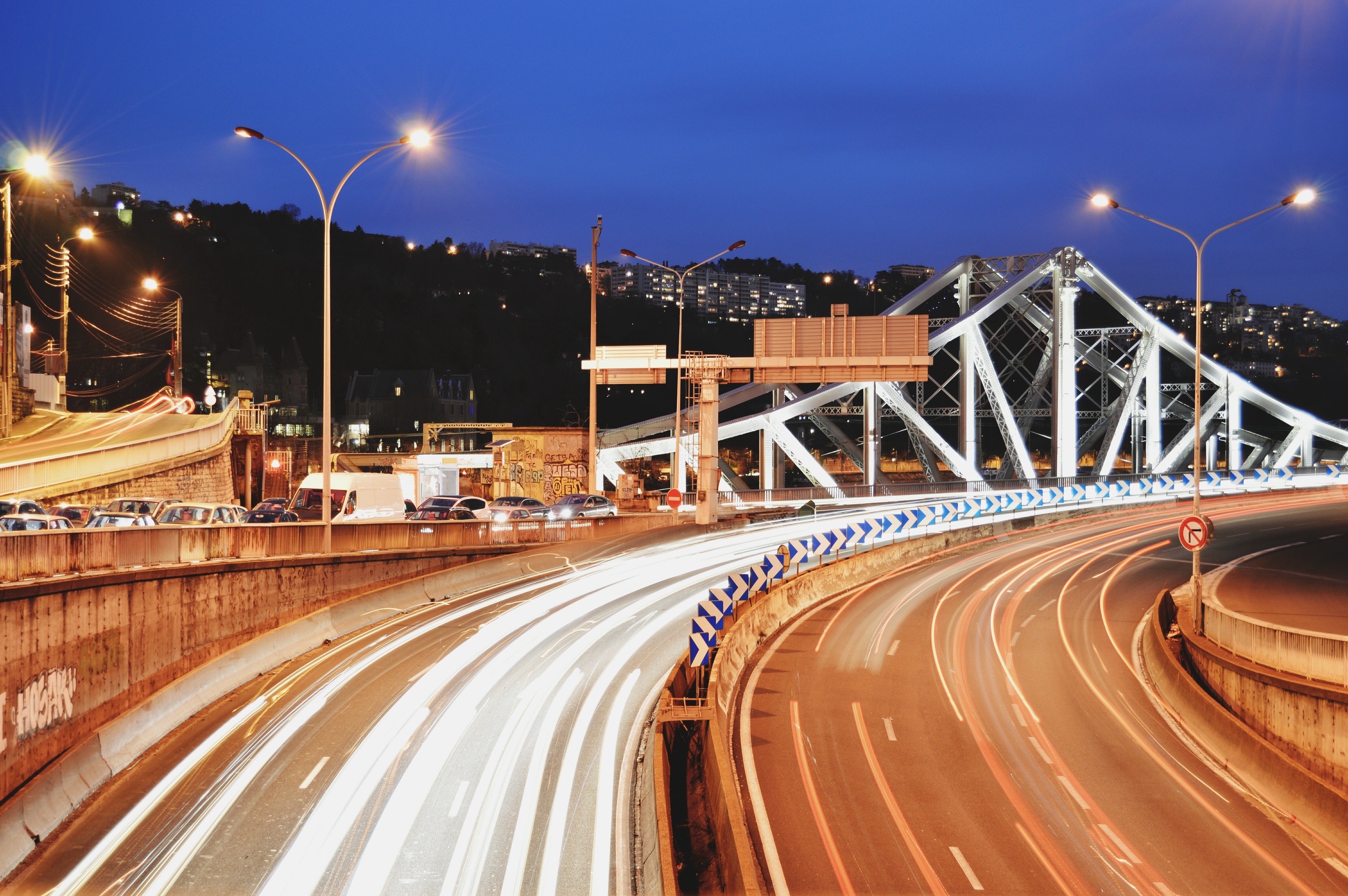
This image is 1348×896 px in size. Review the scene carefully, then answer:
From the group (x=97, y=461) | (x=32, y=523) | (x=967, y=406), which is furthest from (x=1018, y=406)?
(x=32, y=523)

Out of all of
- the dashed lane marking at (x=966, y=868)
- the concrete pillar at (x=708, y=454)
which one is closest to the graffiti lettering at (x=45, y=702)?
the dashed lane marking at (x=966, y=868)

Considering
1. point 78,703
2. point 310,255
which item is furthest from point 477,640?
point 310,255

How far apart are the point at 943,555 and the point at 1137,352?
171 ft

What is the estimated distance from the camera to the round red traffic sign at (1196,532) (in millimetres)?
23422

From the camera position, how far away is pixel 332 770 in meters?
14.1

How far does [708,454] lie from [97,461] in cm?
2014

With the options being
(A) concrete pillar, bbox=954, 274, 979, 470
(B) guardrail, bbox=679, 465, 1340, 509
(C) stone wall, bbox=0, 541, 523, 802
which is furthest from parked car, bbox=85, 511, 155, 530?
(A) concrete pillar, bbox=954, 274, 979, 470

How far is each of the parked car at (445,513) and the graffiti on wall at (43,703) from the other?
19.5m

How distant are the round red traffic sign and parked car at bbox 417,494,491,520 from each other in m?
22.1

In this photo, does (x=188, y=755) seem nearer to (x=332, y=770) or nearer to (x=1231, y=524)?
(x=332, y=770)

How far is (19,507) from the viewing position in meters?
26.7

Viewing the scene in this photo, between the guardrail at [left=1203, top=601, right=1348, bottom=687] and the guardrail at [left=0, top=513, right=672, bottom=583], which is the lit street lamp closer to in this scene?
the guardrail at [left=0, top=513, right=672, bottom=583]

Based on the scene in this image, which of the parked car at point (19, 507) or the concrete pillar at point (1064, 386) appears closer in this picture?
the parked car at point (19, 507)

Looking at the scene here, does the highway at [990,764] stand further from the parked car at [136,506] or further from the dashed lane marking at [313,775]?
the parked car at [136,506]
